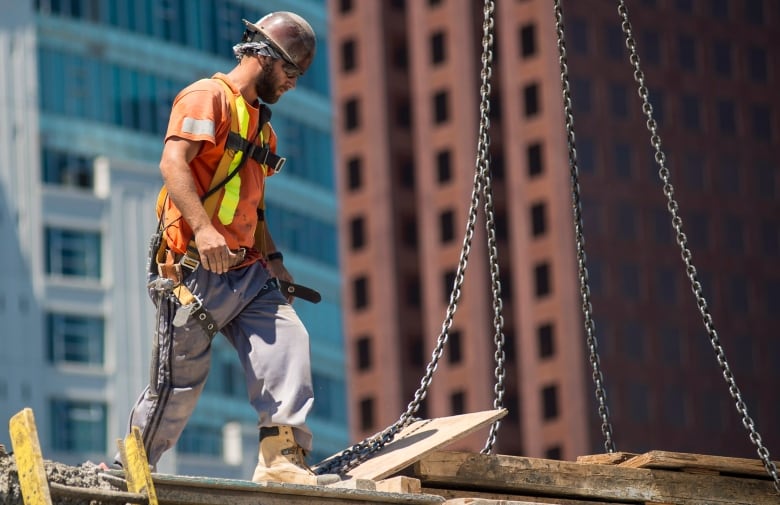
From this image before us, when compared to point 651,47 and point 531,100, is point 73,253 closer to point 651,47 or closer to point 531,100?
point 531,100

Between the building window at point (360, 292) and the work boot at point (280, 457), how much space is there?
301ft

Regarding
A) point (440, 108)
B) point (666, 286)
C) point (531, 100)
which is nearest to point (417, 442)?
point (531, 100)

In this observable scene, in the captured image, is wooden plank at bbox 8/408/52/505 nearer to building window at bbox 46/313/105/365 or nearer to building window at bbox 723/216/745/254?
building window at bbox 46/313/105/365

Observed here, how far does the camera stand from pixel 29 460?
8.16 meters

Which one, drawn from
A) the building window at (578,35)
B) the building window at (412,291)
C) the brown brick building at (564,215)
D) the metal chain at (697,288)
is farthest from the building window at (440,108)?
the metal chain at (697,288)

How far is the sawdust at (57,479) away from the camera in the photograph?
8305 mm

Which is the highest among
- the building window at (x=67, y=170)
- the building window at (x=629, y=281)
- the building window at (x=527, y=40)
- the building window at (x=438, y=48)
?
the building window at (x=438, y=48)

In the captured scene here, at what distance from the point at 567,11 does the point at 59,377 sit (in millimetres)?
42462

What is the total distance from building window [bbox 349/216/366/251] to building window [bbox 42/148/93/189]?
133 ft

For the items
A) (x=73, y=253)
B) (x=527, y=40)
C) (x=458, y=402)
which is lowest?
(x=73, y=253)

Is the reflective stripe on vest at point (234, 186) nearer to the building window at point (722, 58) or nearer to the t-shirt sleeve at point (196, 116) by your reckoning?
the t-shirt sleeve at point (196, 116)

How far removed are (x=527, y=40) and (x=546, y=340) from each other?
13.4m

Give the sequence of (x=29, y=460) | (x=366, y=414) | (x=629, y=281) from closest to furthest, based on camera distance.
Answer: (x=29, y=460) → (x=629, y=281) → (x=366, y=414)

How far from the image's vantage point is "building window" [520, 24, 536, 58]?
98.2 metres
